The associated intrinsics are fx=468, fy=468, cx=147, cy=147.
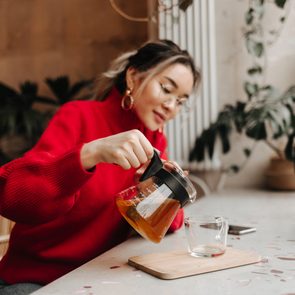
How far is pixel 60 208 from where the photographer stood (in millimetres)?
1005

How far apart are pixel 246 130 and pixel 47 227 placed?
135cm

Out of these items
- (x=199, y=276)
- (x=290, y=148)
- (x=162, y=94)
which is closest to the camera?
(x=199, y=276)

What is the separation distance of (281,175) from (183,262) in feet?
5.01

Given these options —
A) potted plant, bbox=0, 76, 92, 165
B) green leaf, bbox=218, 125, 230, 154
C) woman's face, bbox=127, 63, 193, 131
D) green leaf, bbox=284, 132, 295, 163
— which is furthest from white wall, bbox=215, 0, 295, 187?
woman's face, bbox=127, 63, 193, 131

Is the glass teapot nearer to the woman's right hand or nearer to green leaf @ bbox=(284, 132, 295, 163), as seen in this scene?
the woman's right hand

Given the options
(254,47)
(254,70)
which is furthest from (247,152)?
(254,47)

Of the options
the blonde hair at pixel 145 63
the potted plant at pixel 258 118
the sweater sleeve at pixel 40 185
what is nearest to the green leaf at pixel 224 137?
the potted plant at pixel 258 118

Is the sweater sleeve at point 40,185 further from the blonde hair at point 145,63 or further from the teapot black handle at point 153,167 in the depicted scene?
the blonde hair at point 145,63

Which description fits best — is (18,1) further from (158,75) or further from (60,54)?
(158,75)

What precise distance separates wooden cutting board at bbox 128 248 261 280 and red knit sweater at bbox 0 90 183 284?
0.22 meters

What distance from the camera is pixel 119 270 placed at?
852 millimetres

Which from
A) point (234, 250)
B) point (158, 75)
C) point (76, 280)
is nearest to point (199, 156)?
point (158, 75)

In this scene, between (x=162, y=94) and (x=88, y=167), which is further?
(x=162, y=94)

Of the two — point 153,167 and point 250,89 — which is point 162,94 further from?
point 250,89
